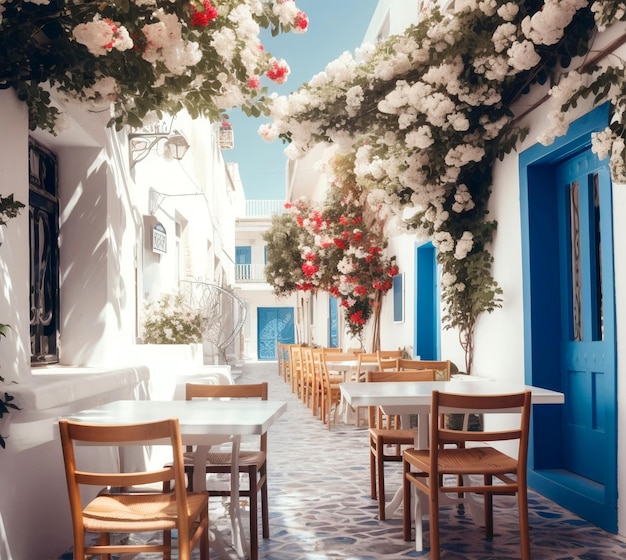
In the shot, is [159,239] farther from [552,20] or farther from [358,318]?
[358,318]

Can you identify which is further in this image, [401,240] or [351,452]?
[401,240]

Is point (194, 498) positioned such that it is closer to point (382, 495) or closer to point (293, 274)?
point (382, 495)

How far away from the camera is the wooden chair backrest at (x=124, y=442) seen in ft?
9.32

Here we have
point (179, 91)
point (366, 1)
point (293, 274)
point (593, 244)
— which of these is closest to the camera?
point (179, 91)

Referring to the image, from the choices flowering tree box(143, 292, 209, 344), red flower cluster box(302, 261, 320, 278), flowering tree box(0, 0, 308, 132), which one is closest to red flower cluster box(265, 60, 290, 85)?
flowering tree box(0, 0, 308, 132)

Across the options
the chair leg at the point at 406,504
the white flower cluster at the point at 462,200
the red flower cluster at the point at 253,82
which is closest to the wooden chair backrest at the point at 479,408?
the chair leg at the point at 406,504

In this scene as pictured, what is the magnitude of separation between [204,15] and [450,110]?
2.48m

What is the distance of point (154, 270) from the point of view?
334 inches

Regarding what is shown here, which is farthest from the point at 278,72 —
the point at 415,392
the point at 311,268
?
the point at 311,268

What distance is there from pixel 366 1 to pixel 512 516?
10244mm

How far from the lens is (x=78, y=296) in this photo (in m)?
5.71

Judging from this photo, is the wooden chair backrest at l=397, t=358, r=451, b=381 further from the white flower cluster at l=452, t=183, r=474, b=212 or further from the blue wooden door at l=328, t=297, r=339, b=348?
the blue wooden door at l=328, t=297, r=339, b=348

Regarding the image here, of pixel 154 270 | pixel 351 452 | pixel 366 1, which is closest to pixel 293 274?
pixel 366 1

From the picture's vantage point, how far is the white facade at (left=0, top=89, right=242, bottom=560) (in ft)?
12.0
